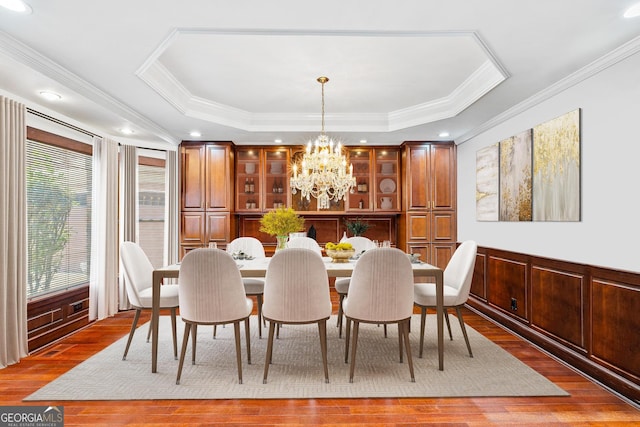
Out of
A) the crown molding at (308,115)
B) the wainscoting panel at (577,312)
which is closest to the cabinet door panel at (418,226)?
the wainscoting panel at (577,312)

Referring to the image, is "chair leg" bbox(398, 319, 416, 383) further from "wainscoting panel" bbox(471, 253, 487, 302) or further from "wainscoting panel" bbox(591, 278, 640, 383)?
"wainscoting panel" bbox(471, 253, 487, 302)

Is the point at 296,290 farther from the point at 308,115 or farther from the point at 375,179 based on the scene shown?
the point at 375,179

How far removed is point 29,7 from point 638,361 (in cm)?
432

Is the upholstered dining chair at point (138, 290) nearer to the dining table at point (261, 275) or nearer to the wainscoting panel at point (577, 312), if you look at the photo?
the dining table at point (261, 275)

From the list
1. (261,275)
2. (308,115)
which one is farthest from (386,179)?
(261,275)

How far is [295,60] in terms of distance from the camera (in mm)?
3281

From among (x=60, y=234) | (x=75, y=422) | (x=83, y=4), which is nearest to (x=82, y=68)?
(x=83, y=4)

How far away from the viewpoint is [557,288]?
327cm

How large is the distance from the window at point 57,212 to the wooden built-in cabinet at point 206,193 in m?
1.35

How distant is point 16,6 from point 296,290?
2363mm

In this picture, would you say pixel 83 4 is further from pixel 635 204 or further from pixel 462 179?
pixel 462 179

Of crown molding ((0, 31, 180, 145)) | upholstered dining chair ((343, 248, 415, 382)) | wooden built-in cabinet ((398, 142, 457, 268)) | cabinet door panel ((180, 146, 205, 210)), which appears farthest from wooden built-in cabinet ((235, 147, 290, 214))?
upholstered dining chair ((343, 248, 415, 382))

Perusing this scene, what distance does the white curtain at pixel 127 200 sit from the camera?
4.83 meters

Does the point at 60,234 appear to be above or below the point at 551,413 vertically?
above
